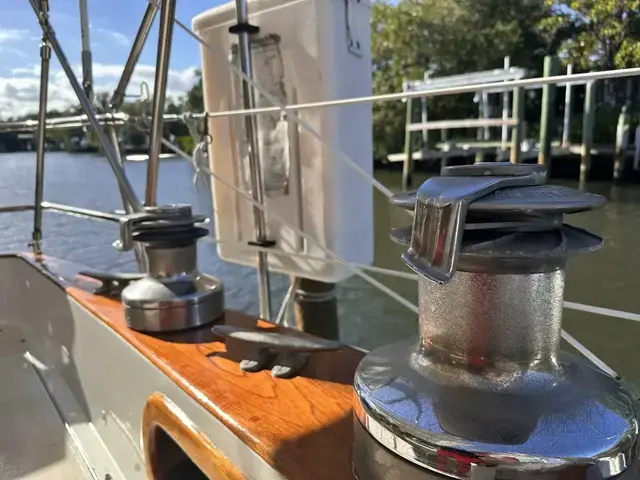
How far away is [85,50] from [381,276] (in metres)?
3.65

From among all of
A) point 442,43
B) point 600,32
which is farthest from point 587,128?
point 442,43

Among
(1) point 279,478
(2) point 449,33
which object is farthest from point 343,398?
(2) point 449,33

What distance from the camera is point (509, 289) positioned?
0.28 metres

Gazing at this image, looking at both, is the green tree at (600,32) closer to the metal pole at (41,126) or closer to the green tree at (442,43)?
the green tree at (442,43)

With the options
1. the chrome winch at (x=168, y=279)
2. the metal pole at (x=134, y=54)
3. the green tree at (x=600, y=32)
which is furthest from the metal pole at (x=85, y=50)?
the green tree at (x=600, y=32)

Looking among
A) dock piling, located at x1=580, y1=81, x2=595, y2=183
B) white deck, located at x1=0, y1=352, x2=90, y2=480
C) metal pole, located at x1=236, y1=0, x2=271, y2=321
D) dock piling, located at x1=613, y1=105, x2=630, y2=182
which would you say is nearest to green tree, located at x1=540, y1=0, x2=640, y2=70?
dock piling, located at x1=580, y1=81, x2=595, y2=183

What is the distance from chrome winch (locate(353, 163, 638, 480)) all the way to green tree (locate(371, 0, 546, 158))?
1069cm

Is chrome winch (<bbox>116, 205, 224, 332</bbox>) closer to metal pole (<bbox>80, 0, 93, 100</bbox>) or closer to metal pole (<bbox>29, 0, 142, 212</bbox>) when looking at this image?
metal pole (<bbox>29, 0, 142, 212</bbox>)

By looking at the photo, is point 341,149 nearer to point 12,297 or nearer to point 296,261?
point 296,261

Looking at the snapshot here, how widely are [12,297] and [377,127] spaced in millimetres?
10752

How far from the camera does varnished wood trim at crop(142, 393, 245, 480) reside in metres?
0.47

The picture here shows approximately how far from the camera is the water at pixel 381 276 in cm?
304

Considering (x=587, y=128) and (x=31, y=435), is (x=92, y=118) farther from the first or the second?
(x=587, y=128)

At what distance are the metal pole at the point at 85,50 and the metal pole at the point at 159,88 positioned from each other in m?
0.31
